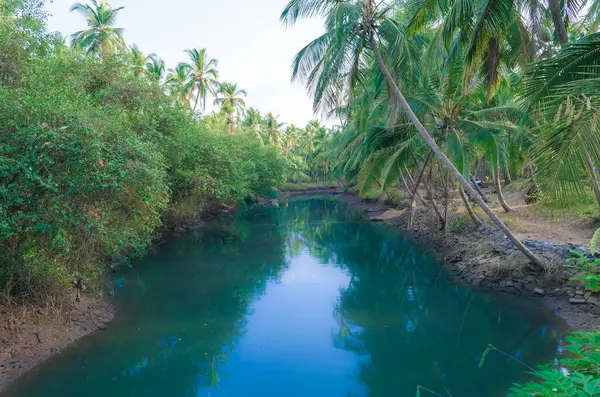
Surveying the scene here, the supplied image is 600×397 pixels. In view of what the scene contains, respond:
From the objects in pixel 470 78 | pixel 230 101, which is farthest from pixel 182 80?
pixel 470 78

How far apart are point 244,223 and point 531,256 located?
71.5 ft

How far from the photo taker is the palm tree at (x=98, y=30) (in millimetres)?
23469

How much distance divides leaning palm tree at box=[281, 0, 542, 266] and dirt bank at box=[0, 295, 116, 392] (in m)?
9.65

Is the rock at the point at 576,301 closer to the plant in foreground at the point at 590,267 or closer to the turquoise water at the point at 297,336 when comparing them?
the turquoise water at the point at 297,336

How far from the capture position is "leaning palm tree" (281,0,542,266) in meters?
11.2

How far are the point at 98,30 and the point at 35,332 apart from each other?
21.9 meters

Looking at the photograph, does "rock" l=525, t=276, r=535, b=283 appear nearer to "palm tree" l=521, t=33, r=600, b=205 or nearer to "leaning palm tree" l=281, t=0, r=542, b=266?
"leaning palm tree" l=281, t=0, r=542, b=266

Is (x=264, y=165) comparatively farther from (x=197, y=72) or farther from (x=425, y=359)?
(x=425, y=359)

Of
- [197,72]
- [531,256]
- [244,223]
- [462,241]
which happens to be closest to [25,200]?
[531,256]

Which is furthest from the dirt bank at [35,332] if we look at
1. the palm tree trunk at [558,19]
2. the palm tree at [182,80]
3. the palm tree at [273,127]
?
the palm tree at [273,127]

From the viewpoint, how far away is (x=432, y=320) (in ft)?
35.7

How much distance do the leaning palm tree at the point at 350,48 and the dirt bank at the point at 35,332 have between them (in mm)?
9648

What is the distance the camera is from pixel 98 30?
942 inches

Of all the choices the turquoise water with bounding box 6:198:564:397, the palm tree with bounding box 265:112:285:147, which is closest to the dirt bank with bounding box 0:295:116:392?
the turquoise water with bounding box 6:198:564:397
